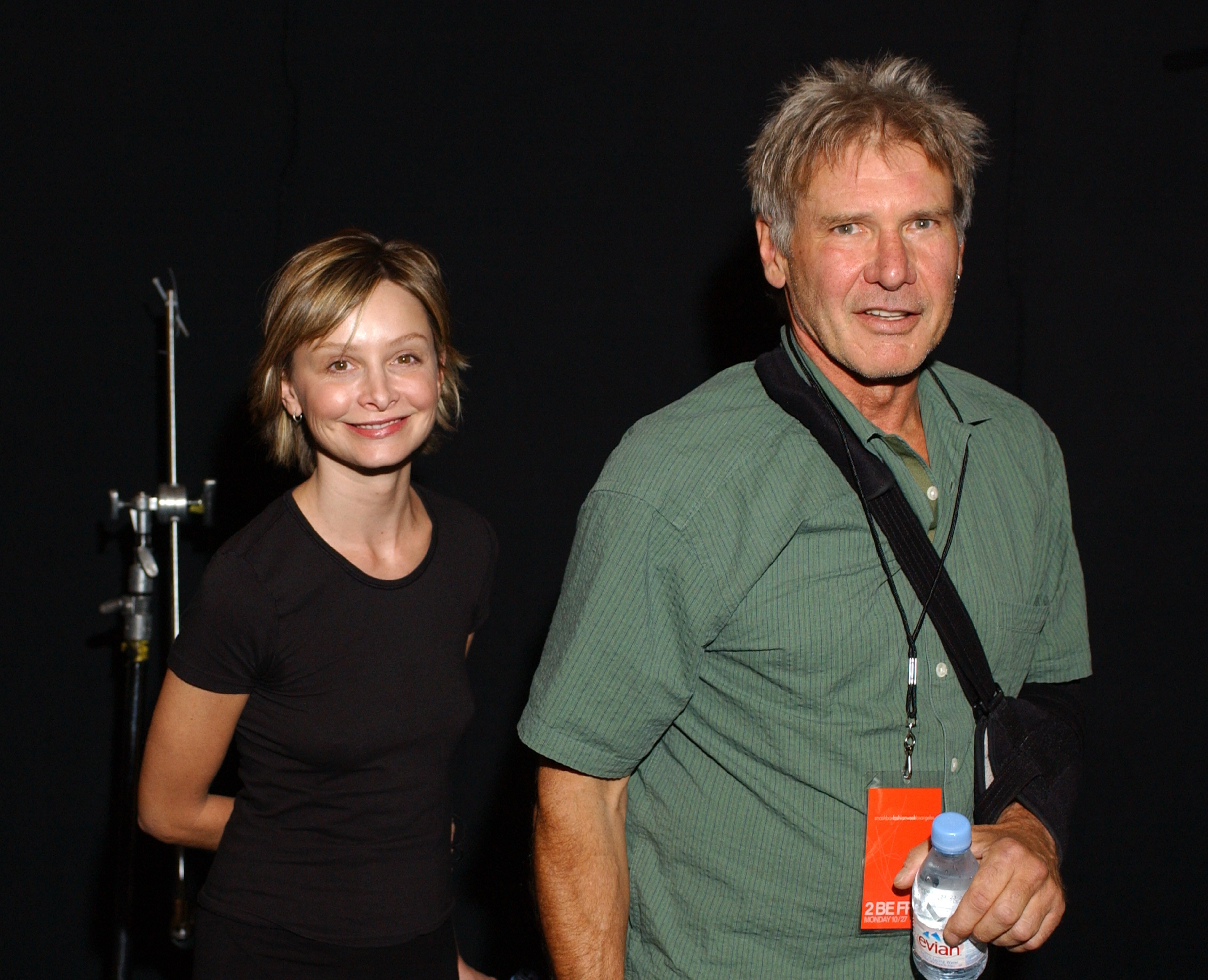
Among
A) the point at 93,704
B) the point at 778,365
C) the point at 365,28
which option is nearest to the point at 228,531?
the point at 93,704

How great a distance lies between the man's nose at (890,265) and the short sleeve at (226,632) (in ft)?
3.10

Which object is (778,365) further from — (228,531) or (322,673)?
(228,531)

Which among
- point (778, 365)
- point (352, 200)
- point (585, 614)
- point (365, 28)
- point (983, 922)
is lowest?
point (983, 922)

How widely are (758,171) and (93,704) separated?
5.73 ft

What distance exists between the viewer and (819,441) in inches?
49.6

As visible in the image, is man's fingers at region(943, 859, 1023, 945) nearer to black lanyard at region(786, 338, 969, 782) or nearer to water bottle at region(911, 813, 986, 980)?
water bottle at region(911, 813, 986, 980)

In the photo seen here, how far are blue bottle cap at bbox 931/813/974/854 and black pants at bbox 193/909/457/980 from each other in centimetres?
87

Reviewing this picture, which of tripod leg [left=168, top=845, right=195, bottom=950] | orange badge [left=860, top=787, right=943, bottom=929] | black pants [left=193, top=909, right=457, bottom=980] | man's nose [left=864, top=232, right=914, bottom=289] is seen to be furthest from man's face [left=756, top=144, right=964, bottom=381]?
tripod leg [left=168, top=845, right=195, bottom=950]

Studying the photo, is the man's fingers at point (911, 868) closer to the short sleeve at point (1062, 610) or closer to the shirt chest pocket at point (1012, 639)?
the shirt chest pocket at point (1012, 639)

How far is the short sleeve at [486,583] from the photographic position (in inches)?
68.6

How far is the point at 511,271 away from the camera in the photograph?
85.0 inches

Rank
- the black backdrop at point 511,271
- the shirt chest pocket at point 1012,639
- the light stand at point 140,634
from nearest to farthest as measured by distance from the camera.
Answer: the shirt chest pocket at point 1012,639 → the light stand at point 140,634 → the black backdrop at point 511,271

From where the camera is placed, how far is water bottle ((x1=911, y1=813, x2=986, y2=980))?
1.11 m

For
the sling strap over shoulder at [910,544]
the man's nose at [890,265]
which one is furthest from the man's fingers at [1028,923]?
the man's nose at [890,265]
